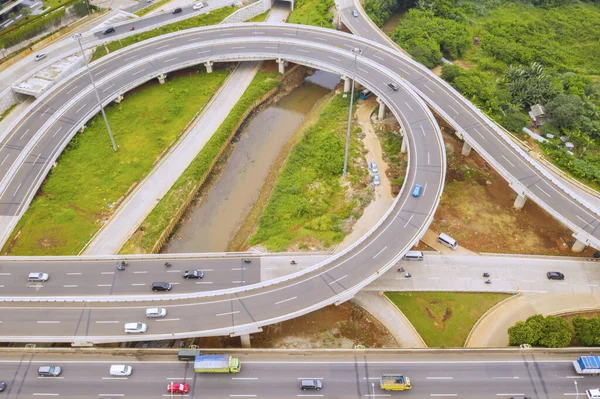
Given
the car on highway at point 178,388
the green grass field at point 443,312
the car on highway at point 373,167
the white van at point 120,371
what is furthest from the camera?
the car on highway at point 373,167

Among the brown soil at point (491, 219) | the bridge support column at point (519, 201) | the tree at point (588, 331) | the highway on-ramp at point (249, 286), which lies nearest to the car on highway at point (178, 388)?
the highway on-ramp at point (249, 286)

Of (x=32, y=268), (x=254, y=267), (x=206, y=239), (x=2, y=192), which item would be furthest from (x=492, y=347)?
(x=2, y=192)

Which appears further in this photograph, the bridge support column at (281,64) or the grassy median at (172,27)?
the grassy median at (172,27)

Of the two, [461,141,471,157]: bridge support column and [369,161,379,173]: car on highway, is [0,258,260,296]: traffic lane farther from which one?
[461,141,471,157]: bridge support column

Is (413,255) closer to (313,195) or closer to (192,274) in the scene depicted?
(313,195)

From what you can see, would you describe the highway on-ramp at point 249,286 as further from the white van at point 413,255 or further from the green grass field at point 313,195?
the green grass field at point 313,195

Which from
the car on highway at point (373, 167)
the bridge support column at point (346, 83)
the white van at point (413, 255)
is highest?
the bridge support column at point (346, 83)

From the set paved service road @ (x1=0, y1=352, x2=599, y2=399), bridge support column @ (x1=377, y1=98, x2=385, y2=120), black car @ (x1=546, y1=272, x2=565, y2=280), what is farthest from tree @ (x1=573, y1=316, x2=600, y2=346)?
bridge support column @ (x1=377, y1=98, x2=385, y2=120)
